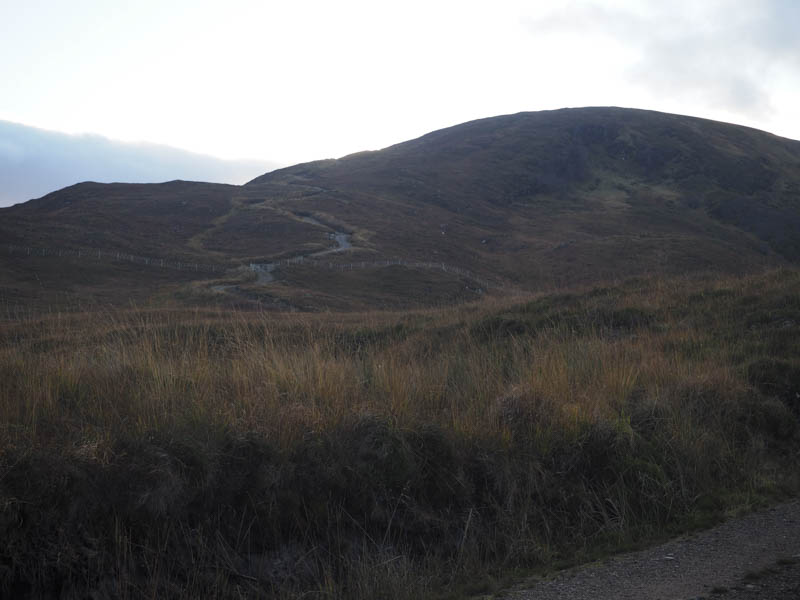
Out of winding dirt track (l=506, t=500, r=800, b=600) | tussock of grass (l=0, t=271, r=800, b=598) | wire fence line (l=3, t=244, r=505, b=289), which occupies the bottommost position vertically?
winding dirt track (l=506, t=500, r=800, b=600)

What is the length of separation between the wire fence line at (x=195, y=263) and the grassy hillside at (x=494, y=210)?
1673 mm

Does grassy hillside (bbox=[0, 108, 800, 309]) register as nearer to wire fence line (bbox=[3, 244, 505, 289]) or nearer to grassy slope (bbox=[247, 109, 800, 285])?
grassy slope (bbox=[247, 109, 800, 285])

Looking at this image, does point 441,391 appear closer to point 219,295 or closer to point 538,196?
point 219,295

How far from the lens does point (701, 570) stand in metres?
4.09

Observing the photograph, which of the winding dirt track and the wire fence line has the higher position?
the wire fence line

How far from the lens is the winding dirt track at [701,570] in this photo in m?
3.79

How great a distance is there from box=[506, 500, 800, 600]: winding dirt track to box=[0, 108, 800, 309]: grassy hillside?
3712 centimetres

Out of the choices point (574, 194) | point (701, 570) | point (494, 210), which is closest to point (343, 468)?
point (701, 570)

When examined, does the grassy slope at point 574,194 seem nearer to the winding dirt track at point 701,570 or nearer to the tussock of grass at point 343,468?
the tussock of grass at point 343,468

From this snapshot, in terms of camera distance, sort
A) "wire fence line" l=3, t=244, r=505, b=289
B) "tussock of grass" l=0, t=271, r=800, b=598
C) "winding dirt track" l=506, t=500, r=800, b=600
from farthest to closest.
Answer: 1. "wire fence line" l=3, t=244, r=505, b=289
2. "tussock of grass" l=0, t=271, r=800, b=598
3. "winding dirt track" l=506, t=500, r=800, b=600

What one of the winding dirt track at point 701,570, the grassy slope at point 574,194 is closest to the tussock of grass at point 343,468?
the winding dirt track at point 701,570

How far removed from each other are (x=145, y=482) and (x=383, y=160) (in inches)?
4426

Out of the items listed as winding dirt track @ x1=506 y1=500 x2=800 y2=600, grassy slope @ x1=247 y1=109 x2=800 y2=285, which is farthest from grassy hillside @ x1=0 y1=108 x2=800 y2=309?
winding dirt track @ x1=506 y1=500 x2=800 y2=600

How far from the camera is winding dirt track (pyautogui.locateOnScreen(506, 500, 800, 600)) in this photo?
3.79 metres
